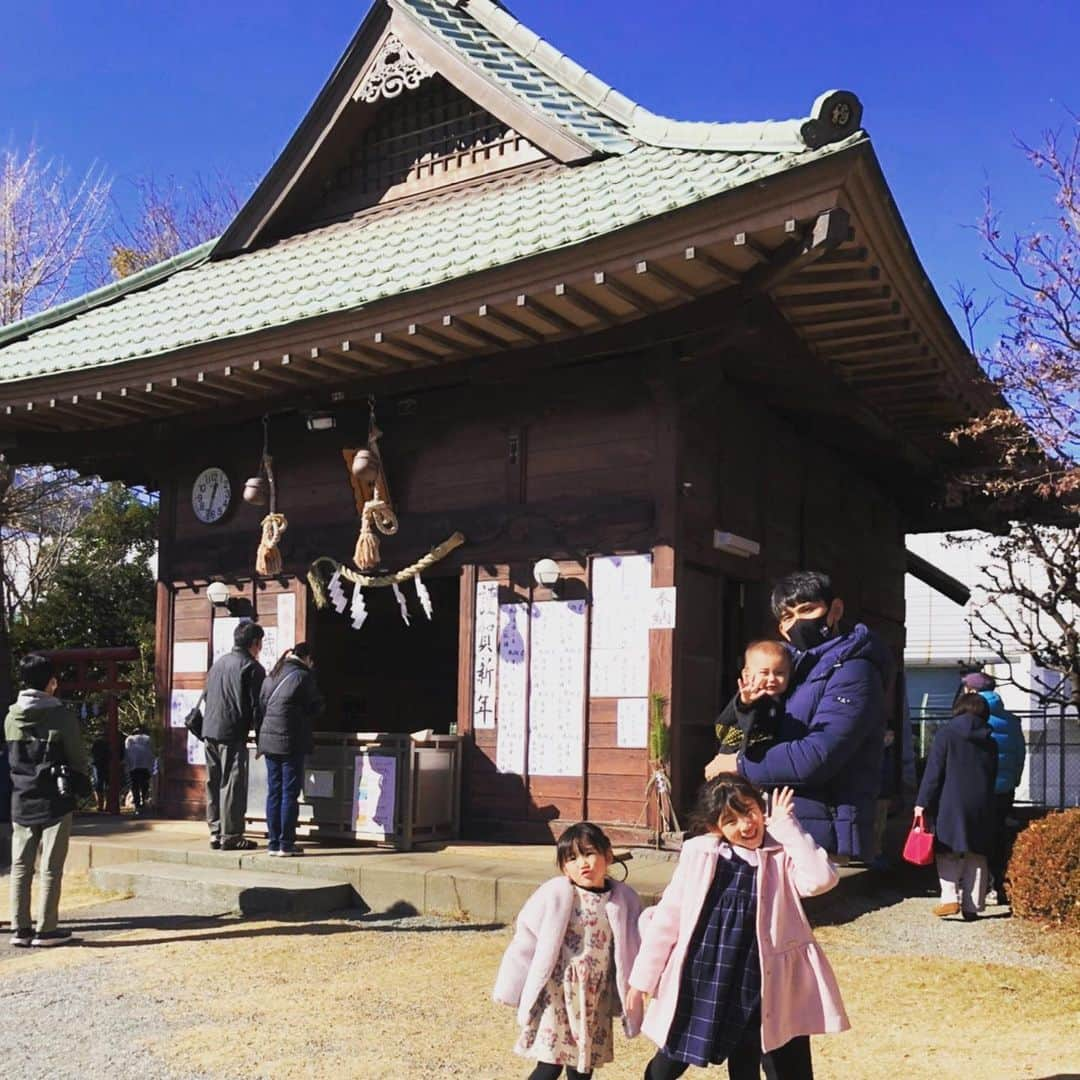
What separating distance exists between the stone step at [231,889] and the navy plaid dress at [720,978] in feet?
17.1

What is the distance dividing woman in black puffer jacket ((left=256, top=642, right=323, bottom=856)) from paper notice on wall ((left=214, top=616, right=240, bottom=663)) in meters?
2.52

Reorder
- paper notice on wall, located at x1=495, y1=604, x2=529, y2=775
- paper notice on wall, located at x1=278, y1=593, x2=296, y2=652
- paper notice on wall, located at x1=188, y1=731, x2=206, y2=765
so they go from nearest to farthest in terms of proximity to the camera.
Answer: paper notice on wall, located at x1=495, y1=604, x2=529, y2=775, paper notice on wall, located at x1=278, y1=593, x2=296, y2=652, paper notice on wall, located at x1=188, y1=731, x2=206, y2=765

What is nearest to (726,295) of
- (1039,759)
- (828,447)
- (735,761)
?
(828,447)

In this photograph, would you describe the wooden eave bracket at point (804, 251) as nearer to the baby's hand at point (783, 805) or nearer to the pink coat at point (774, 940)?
the baby's hand at point (783, 805)

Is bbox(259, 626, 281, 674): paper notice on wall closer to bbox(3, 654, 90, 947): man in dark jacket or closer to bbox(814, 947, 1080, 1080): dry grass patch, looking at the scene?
bbox(3, 654, 90, 947): man in dark jacket

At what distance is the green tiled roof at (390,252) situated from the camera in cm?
870

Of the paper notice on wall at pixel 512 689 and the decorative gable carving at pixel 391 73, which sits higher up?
the decorative gable carving at pixel 391 73

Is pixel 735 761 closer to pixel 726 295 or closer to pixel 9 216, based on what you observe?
pixel 726 295

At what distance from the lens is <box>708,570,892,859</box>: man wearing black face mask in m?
3.90

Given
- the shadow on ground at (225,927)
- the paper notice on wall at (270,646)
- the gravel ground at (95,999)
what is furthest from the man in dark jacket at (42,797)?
the paper notice on wall at (270,646)

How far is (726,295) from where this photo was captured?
28.9 feet

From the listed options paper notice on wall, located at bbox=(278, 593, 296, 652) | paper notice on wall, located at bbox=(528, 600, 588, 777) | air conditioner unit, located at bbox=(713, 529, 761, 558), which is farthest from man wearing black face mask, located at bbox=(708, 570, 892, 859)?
paper notice on wall, located at bbox=(278, 593, 296, 652)

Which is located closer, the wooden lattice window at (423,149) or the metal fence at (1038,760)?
the wooden lattice window at (423,149)

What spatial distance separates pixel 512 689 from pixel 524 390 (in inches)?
97.6
